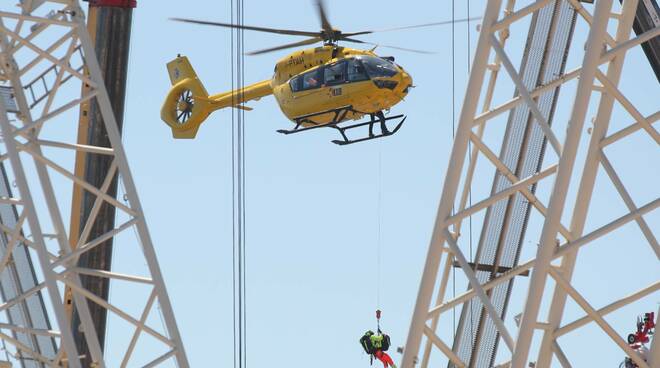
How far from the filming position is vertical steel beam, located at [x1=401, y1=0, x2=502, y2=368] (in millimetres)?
14164

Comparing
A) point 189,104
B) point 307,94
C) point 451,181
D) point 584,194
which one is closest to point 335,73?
point 307,94

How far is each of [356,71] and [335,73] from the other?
25.0 inches

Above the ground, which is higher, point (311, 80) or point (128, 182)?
point (311, 80)

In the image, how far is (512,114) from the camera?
18.2m

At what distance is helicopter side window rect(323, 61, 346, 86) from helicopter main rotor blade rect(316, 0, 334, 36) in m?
2.07

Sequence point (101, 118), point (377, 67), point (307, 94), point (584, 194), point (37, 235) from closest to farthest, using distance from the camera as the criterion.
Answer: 1. point (584, 194)
2. point (37, 235)
3. point (101, 118)
4. point (377, 67)
5. point (307, 94)

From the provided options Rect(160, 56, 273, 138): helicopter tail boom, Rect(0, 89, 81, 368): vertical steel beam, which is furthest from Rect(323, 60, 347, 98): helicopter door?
Rect(0, 89, 81, 368): vertical steel beam

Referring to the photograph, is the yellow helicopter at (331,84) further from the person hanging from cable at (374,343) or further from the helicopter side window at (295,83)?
the person hanging from cable at (374,343)

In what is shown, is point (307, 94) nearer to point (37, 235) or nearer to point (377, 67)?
point (377, 67)

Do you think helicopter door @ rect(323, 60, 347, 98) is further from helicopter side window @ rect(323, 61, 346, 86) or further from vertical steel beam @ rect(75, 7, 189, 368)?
vertical steel beam @ rect(75, 7, 189, 368)

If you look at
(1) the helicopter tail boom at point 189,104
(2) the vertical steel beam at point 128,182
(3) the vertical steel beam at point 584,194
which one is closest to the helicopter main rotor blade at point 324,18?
(1) the helicopter tail boom at point 189,104

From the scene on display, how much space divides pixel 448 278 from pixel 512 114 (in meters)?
2.58

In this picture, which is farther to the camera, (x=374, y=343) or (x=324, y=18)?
(x=324, y=18)

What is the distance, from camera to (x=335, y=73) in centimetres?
3328
